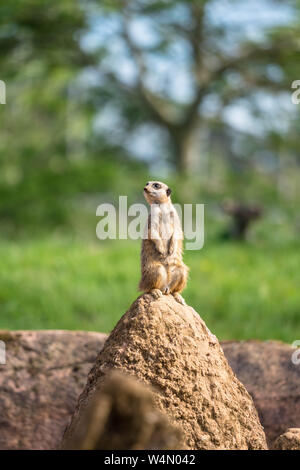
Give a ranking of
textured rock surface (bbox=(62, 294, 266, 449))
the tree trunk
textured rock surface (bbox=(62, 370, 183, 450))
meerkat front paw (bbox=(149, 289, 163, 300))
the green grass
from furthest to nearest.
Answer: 1. the tree trunk
2. the green grass
3. meerkat front paw (bbox=(149, 289, 163, 300))
4. textured rock surface (bbox=(62, 294, 266, 449))
5. textured rock surface (bbox=(62, 370, 183, 450))

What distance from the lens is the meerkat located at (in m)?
3.54

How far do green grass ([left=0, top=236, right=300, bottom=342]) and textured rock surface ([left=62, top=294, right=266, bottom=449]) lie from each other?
4254 mm

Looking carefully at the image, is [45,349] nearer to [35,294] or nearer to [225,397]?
[225,397]

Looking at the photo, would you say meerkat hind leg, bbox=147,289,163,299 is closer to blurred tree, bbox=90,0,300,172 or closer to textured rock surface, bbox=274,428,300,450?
textured rock surface, bbox=274,428,300,450

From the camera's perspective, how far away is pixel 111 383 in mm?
2340

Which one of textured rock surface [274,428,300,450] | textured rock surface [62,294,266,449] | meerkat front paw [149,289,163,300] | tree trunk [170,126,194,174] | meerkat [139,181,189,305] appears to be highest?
tree trunk [170,126,194,174]

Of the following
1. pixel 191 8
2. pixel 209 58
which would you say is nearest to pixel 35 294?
pixel 191 8

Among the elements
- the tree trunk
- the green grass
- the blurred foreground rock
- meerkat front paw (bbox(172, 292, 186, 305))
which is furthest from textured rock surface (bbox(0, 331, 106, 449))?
the tree trunk

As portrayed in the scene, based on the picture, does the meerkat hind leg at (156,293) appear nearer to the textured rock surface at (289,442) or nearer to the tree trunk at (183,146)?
the textured rock surface at (289,442)

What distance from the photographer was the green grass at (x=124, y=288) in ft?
26.9

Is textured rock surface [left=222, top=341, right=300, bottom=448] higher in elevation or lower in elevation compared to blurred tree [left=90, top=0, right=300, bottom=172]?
lower

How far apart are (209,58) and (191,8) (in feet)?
7.47

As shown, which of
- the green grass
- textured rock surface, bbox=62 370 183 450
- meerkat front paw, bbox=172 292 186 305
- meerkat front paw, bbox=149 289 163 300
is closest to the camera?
textured rock surface, bbox=62 370 183 450

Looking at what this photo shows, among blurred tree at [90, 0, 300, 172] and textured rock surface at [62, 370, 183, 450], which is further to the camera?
blurred tree at [90, 0, 300, 172]
